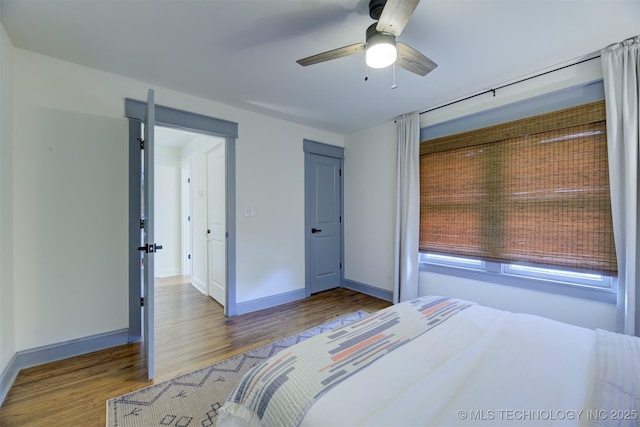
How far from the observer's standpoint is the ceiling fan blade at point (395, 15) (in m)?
1.33

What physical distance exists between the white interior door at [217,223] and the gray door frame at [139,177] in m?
0.11

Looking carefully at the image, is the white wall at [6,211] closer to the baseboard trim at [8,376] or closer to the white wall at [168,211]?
the baseboard trim at [8,376]

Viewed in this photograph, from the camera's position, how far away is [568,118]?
230cm

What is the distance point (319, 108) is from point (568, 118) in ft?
7.92

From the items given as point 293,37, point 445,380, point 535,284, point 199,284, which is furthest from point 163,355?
point 535,284

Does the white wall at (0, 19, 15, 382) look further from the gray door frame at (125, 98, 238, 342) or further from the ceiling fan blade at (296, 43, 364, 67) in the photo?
the ceiling fan blade at (296, 43, 364, 67)

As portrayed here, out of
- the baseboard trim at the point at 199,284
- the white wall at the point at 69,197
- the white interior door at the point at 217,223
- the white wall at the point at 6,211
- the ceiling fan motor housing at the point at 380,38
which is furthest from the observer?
the baseboard trim at the point at 199,284

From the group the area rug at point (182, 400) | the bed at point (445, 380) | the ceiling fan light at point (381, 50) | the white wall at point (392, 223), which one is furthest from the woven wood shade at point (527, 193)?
the area rug at point (182, 400)

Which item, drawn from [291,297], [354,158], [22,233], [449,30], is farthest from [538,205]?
[22,233]

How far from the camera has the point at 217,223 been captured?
12.0ft

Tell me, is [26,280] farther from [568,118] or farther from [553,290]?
[568,118]

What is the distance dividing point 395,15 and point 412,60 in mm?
455

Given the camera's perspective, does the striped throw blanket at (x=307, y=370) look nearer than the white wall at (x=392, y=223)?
Yes

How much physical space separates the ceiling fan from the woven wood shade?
1424mm
